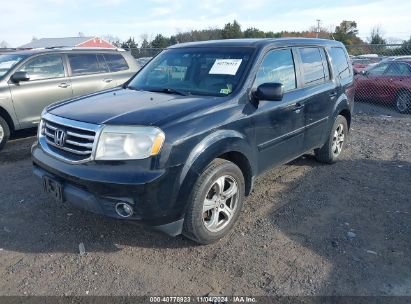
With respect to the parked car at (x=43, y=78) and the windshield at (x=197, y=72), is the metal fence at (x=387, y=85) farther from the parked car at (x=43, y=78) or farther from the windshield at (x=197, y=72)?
the windshield at (x=197, y=72)

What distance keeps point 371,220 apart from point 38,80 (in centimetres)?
611

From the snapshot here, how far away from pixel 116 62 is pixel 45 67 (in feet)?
5.37

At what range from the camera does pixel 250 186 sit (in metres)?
3.87

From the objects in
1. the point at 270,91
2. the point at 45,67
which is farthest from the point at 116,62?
the point at 270,91

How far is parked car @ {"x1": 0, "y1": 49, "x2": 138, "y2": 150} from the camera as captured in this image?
259 inches

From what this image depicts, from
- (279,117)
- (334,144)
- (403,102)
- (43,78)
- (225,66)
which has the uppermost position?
(225,66)

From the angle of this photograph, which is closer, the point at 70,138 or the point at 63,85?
the point at 70,138

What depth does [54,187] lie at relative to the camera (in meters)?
3.32

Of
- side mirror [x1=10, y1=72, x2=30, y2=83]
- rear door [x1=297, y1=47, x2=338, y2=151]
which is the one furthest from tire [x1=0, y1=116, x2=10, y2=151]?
rear door [x1=297, y1=47, x2=338, y2=151]

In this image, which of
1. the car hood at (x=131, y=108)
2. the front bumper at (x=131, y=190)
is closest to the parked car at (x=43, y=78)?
the car hood at (x=131, y=108)

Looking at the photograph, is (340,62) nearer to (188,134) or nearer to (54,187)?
(188,134)

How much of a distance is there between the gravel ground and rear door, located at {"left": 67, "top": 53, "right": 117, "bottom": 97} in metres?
2.96

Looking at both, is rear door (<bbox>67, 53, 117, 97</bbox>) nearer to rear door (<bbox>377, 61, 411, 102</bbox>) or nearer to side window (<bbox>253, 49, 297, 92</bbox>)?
side window (<bbox>253, 49, 297, 92</bbox>)

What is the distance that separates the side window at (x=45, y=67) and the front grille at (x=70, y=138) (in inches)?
153
